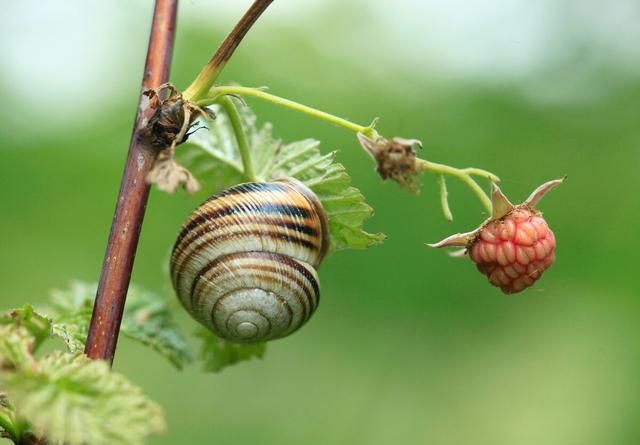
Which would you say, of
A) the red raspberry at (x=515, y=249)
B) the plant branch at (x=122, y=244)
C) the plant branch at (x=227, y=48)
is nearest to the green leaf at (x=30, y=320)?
the plant branch at (x=122, y=244)

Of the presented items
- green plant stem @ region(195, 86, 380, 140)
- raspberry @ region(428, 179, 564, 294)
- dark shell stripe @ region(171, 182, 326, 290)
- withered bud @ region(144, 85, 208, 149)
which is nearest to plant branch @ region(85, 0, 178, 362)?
withered bud @ region(144, 85, 208, 149)

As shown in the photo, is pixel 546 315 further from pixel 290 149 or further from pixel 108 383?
pixel 108 383

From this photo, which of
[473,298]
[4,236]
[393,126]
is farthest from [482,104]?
[4,236]

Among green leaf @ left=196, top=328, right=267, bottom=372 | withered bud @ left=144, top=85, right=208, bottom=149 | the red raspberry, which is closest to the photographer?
withered bud @ left=144, top=85, right=208, bottom=149

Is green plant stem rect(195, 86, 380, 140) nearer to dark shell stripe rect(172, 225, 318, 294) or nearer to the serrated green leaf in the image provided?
dark shell stripe rect(172, 225, 318, 294)

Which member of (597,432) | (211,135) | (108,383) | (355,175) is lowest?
(108,383)

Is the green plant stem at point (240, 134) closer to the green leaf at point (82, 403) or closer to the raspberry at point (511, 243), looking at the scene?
the raspberry at point (511, 243)

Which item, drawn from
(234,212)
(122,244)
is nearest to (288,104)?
(234,212)
